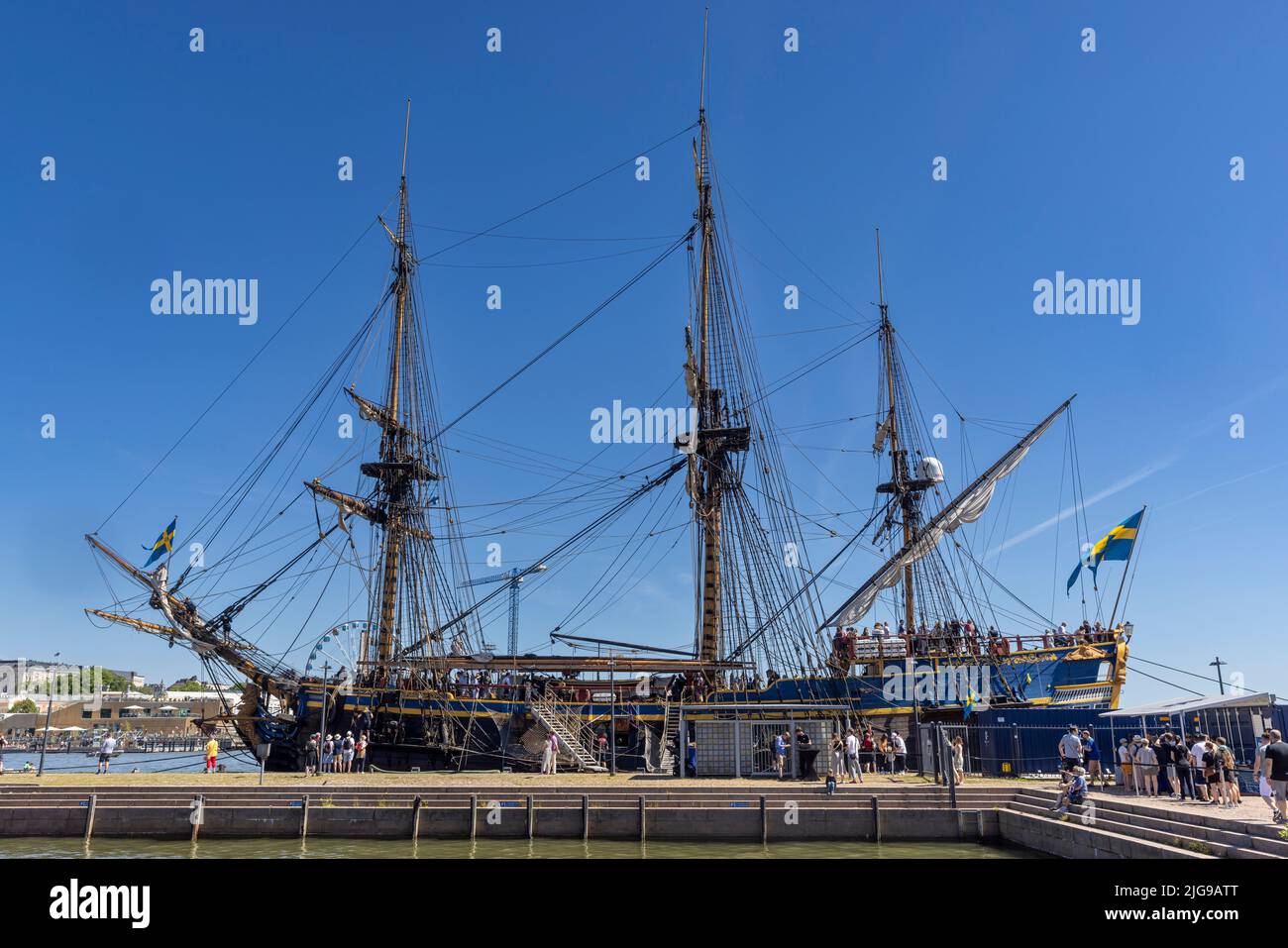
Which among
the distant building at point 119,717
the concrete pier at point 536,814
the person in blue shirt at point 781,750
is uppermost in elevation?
the person in blue shirt at point 781,750

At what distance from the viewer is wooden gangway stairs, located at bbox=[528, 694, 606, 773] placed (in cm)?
3144

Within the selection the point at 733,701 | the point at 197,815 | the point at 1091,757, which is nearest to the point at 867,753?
the point at 733,701

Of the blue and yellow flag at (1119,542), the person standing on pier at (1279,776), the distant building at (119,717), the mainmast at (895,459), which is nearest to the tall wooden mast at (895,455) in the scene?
the mainmast at (895,459)

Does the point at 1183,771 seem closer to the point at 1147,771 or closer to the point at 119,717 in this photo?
the point at 1147,771

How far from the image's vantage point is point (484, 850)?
835 inches

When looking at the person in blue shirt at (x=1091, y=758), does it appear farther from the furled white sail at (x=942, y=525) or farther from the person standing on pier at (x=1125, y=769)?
the furled white sail at (x=942, y=525)

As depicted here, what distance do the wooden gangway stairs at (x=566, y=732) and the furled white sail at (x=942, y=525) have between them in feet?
48.8

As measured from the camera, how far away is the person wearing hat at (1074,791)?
64.4 feet

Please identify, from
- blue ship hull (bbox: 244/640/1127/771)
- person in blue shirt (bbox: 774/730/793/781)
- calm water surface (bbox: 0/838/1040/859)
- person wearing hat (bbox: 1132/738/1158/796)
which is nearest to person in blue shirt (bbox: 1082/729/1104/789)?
person wearing hat (bbox: 1132/738/1158/796)

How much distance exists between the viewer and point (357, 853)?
20.7 metres

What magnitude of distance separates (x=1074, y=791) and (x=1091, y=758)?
6478mm
